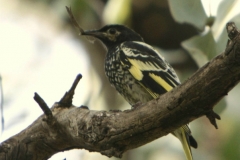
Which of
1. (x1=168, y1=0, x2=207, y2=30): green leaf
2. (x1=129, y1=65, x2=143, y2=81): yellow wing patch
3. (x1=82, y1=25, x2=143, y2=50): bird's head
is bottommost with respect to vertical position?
(x1=129, y1=65, x2=143, y2=81): yellow wing patch

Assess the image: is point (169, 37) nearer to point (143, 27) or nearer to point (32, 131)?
point (143, 27)

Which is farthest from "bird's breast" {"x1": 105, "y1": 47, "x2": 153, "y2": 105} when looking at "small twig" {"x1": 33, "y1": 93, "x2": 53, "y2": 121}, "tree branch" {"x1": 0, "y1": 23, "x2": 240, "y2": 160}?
"small twig" {"x1": 33, "y1": 93, "x2": 53, "y2": 121}

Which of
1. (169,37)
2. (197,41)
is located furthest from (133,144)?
(169,37)

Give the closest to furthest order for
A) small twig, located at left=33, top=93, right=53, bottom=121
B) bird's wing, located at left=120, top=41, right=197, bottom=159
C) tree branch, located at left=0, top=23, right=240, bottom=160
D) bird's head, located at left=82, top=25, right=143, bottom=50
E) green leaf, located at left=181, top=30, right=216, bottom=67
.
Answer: tree branch, located at left=0, top=23, right=240, bottom=160 < small twig, located at left=33, top=93, right=53, bottom=121 < bird's wing, located at left=120, top=41, right=197, bottom=159 < green leaf, located at left=181, top=30, right=216, bottom=67 < bird's head, located at left=82, top=25, right=143, bottom=50

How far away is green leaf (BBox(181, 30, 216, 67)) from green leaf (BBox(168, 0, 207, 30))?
3.3 inches

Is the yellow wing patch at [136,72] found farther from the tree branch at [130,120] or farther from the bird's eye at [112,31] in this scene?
the bird's eye at [112,31]

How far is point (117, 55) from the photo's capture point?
3.50 meters

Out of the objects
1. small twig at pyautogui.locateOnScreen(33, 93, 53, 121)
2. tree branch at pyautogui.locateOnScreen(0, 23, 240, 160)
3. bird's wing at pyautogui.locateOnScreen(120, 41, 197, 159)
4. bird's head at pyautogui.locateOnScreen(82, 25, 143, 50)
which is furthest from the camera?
bird's head at pyautogui.locateOnScreen(82, 25, 143, 50)

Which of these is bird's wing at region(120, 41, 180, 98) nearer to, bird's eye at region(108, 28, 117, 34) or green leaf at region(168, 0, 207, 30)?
bird's eye at region(108, 28, 117, 34)

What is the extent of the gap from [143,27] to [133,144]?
236 centimetres

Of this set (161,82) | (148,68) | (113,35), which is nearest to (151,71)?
(148,68)

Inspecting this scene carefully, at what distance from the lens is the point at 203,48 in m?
3.16

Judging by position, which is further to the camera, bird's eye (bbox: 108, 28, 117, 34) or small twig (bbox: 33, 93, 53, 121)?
bird's eye (bbox: 108, 28, 117, 34)

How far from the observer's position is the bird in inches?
119
